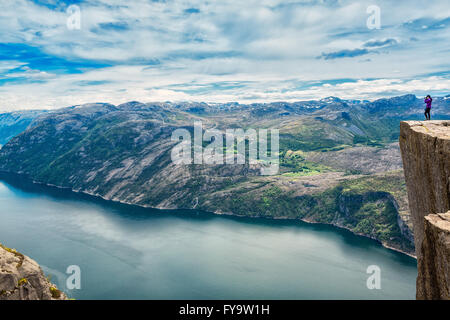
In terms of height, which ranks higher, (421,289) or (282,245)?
(421,289)

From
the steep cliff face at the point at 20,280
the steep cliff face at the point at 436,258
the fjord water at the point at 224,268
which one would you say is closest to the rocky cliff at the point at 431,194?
the steep cliff face at the point at 436,258

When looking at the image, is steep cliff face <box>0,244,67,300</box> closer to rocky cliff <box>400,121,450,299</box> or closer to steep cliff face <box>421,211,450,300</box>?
steep cliff face <box>421,211,450,300</box>

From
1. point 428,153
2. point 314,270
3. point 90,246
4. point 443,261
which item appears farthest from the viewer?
point 90,246

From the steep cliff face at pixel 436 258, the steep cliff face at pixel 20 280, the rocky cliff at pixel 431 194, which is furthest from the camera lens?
the steep cliff face at pixel 20 280

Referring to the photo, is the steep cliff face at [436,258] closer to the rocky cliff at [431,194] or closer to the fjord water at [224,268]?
the rocky cliff at [431,194]

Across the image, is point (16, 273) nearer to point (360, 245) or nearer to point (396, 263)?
point (396, 263)

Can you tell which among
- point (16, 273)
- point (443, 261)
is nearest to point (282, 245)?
point (16, 273)

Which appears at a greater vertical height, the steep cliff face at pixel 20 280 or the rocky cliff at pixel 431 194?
the rocky cliff at pixel 431 194

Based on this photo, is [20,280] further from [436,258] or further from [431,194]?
[431,194]
